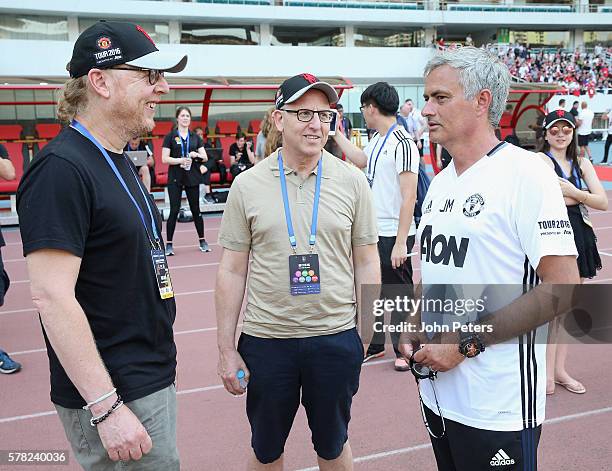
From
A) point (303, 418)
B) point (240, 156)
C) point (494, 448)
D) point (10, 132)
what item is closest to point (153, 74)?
point (494, 448)

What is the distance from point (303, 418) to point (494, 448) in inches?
88.2

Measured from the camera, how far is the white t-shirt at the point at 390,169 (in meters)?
4.54

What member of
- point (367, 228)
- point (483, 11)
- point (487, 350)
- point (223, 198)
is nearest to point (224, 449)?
point (367, 228)

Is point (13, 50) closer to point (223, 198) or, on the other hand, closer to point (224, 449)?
point (223, 198)

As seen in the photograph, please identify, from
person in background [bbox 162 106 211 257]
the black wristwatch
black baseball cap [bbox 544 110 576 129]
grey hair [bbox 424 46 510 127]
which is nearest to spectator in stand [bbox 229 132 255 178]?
person in background [bbox 162 106 211 257]

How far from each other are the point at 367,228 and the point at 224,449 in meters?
1.73

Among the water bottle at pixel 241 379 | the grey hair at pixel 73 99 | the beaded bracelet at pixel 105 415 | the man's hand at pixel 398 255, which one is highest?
the grey hair at pixel 73 99

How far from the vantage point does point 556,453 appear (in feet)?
11.7

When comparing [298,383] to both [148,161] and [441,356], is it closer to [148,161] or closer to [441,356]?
[441,356]

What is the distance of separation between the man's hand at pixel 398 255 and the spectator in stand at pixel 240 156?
8724mm

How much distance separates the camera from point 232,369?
8.77 feet

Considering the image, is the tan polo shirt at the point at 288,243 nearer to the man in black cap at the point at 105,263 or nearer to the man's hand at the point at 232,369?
the man's hand at the point at 232,369

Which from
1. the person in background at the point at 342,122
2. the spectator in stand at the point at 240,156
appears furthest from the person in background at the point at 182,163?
the spectator in stand at the point at 240,156

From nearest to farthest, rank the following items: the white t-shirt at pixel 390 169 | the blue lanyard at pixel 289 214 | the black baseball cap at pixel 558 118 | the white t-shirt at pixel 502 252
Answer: the white t-shirt at pixel 502 252
the blue lanyard at pixel 289 214
the black baseball cap at pixel 558 118
the white t-shirt at pixel 390 169
